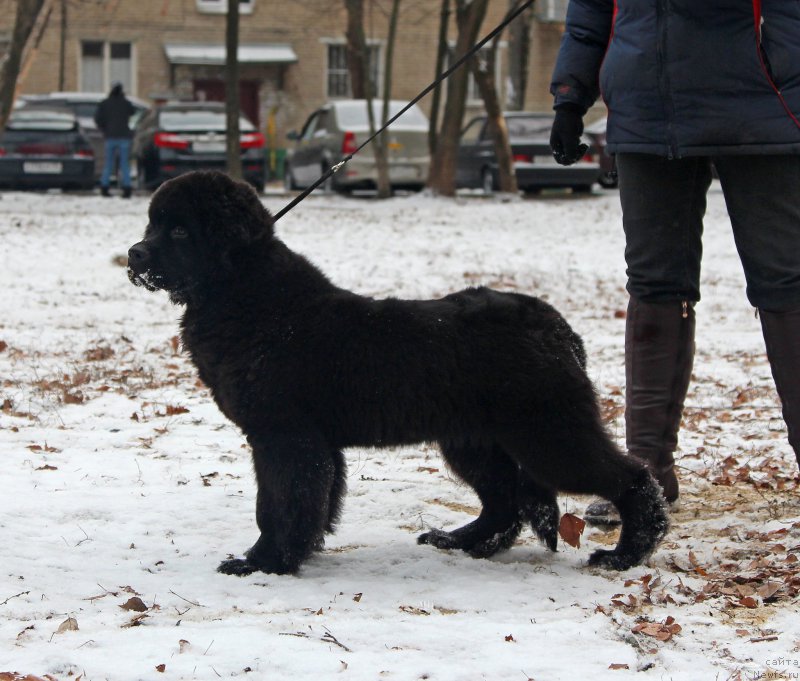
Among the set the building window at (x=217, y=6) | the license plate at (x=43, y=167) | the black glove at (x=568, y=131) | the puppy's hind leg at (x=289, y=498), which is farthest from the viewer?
the building window at (x=217, y=6)

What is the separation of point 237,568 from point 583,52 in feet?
7.24

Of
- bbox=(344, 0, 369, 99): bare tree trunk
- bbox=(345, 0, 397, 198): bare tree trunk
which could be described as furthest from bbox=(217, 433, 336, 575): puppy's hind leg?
bbox=(344, 0, 369, 99): bare tree trunk

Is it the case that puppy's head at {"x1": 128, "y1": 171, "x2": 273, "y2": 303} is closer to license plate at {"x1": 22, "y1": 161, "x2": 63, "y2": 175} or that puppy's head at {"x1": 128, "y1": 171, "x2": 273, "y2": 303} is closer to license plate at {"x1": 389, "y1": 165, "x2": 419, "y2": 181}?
license plate at {"x1": 22, "y1": 161, "x2": 63, "y2": 175}

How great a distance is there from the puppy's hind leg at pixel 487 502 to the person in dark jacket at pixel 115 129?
652 inches

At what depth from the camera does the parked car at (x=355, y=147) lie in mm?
21203

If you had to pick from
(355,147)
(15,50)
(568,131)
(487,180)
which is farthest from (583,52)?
(487,180)

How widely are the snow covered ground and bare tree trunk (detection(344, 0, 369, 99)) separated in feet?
47.4

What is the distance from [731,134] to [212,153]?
17248 millimetres

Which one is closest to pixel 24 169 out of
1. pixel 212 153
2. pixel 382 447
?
pixel 212 153

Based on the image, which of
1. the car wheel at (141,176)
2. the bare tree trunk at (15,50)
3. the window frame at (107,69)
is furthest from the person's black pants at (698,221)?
the window frame at (107,69)

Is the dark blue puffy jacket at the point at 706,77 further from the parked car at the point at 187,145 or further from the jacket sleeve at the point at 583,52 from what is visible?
the parked car at the point at 187,145

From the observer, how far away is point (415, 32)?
38.8m

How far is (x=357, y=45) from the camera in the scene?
23.5 meters

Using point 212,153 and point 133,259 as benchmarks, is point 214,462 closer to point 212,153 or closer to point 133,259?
point 133,259
